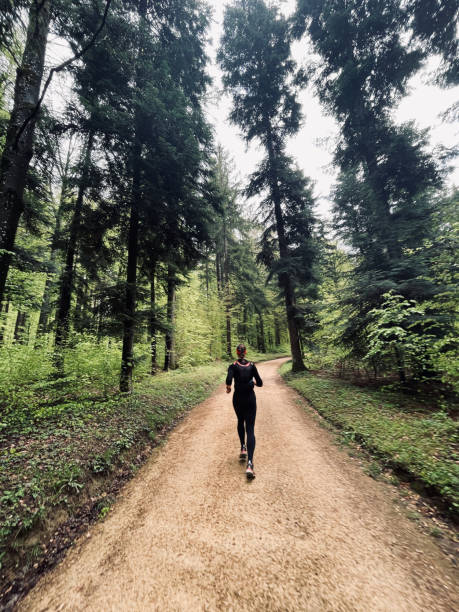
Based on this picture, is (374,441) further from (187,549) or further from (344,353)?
(344,353)

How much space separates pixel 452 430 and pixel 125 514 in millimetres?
6276

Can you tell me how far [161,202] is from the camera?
717 centimetres

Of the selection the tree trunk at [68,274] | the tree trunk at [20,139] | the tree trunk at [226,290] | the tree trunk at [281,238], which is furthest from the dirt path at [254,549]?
the tree trunk at [226,290]

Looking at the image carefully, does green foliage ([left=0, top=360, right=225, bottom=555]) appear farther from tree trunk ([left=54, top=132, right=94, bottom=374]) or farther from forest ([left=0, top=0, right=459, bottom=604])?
tree trunk ([left=54, top=132, right=94, bottom=374])

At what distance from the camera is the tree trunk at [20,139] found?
4133 mm

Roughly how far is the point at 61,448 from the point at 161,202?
6974 millimetres

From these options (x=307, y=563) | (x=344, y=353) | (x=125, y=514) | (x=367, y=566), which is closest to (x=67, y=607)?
(x=125, y=514)

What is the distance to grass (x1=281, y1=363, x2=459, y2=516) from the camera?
3271 millimetres

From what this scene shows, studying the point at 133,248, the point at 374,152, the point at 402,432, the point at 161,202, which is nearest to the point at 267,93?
the point at 374,152

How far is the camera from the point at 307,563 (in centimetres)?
226

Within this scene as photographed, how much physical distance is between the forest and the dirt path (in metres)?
1.05

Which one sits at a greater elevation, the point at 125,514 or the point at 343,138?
the point at 343,138

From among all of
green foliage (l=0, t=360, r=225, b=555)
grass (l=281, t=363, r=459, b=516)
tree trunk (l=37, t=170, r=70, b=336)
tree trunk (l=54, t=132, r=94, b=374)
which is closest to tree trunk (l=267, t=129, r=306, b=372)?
grass (l=281, t=363, r=459, b=516)

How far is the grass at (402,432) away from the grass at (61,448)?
4.74 metres
